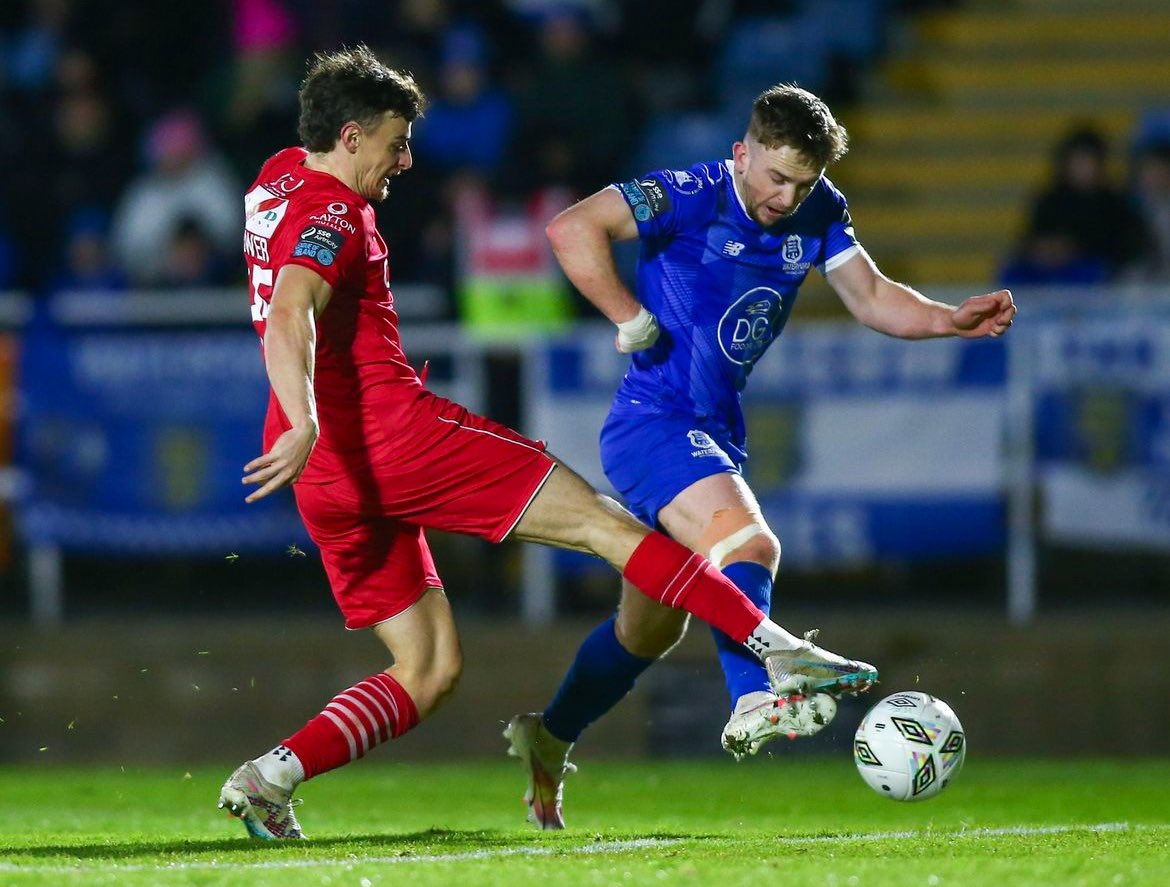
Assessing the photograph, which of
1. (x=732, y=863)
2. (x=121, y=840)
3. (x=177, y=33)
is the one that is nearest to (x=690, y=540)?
(x=732, y=863)

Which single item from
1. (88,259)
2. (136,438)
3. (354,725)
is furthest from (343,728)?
(88,259)

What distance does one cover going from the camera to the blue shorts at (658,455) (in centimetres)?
635

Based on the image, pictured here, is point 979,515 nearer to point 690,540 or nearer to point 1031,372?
point 1031,372

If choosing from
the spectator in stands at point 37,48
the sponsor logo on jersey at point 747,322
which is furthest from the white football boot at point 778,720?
the spectator in stands at point 37,48

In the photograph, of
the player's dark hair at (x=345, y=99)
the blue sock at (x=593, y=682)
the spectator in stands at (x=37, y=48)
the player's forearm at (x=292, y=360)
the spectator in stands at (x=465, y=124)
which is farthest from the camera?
the spectator in stands at (x=37, y=48)

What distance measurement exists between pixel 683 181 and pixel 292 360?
68.2 inches

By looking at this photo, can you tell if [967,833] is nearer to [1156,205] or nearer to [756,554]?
[756,554]

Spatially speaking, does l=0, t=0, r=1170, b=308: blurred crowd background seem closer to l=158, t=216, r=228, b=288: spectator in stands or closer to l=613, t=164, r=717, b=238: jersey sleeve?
l=158, t=216, r=228, b=288: spectator in stands

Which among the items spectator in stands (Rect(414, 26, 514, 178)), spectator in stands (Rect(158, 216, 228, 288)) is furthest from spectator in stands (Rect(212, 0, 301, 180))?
spectator in stands (Rect(158, 216, 228, 288))

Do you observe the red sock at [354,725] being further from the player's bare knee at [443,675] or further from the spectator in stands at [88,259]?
the spectator in stands at [88,259]

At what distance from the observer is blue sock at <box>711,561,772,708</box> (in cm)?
588

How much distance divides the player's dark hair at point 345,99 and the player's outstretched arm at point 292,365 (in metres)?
0.55

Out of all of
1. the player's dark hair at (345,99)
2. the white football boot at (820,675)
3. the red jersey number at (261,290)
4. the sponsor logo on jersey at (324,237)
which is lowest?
the white football boot at (820,675)

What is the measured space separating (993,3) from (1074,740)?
686 cm
